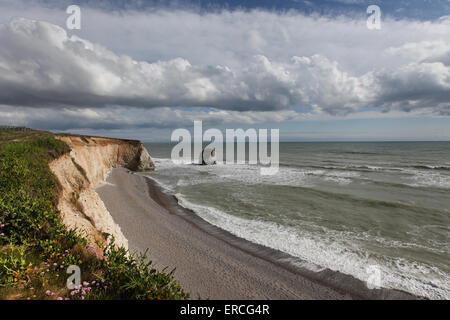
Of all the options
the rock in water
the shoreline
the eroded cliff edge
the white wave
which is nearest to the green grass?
the eroded cliff edge

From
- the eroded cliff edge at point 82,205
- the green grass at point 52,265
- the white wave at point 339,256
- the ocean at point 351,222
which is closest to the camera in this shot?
the green grass at point 52,265

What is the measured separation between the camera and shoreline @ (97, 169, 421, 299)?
28.5ft

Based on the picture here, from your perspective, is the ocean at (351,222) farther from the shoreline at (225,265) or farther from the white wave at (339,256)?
the shoreline at (225,265)

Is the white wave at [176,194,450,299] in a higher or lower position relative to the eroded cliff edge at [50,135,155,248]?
lower

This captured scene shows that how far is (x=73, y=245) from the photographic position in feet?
17.7

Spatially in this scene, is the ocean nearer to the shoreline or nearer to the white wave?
the white wave

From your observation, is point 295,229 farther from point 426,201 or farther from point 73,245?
point 426,201

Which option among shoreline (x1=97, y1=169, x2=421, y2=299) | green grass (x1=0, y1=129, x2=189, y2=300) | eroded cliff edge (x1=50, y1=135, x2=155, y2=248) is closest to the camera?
green grass (x1=0, y1=129, x2=189, y2=300)

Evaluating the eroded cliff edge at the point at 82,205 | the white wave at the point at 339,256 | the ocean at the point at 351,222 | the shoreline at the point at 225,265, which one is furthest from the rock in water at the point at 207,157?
the white wave at the point at 339,256

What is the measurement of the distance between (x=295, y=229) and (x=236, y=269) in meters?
6.45

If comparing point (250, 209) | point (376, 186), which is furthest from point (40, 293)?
point (376, 186)

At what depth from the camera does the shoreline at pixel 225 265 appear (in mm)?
8688

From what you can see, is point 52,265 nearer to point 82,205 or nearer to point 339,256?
point 82,205

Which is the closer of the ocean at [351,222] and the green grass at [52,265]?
the green grass at [52,265]
